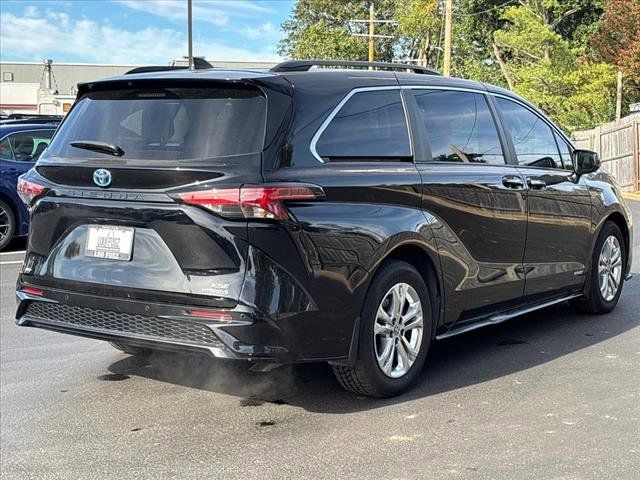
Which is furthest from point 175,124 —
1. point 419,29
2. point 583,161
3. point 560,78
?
point 419,29

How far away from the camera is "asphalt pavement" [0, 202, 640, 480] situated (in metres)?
3.65

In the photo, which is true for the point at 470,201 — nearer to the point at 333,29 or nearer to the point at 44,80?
the point at 333,29

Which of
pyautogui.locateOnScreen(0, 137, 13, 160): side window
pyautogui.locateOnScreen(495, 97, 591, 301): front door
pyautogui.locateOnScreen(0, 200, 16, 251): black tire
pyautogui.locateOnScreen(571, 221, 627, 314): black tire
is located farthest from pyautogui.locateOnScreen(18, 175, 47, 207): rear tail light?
pyautogui.locateOnScreen(0, 137, 13, 160): side window

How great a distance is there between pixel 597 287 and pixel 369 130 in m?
3.04

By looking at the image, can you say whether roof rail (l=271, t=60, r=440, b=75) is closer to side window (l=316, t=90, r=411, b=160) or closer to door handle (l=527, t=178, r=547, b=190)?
side window (l=316, t=90, r=411, b=160)

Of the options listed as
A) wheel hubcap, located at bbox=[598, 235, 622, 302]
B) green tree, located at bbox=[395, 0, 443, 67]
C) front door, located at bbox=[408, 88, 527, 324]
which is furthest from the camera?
green tree, located at bbox=[395, 0, 443, 67]

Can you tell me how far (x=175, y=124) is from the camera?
415 centimetres

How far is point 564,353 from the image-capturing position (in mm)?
5531

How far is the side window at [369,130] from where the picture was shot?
4.27 meters

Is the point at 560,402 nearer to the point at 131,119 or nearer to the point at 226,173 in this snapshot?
the point at 226,173

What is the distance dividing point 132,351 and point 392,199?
2.19m

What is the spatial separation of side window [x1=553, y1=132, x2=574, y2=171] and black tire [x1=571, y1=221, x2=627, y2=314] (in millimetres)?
687

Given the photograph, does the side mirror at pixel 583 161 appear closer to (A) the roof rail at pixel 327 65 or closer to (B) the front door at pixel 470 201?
(B) the front door at pixel 470 201

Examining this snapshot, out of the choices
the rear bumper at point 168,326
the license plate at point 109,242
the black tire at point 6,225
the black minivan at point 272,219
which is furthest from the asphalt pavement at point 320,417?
the black tire at point 6,225
